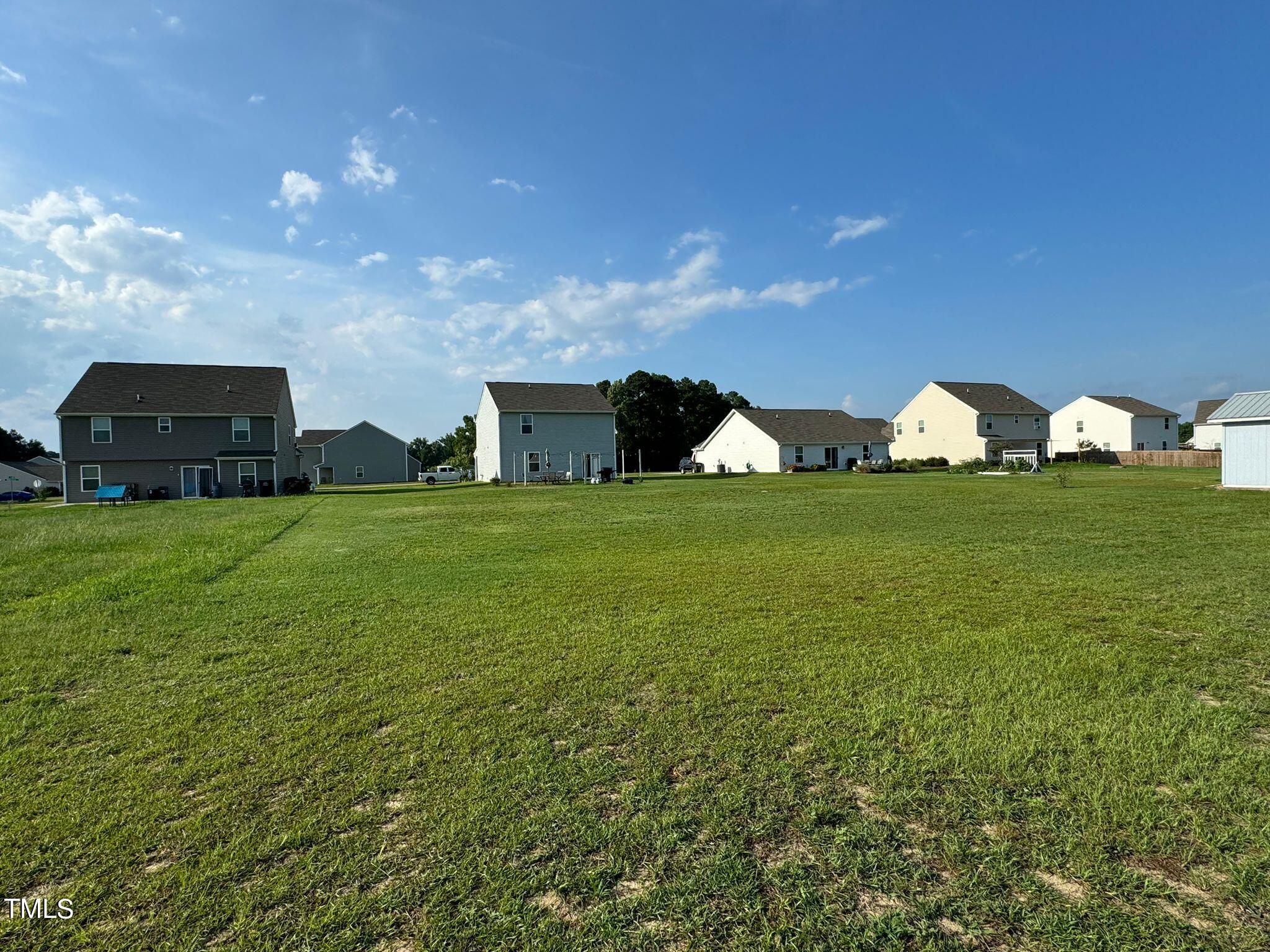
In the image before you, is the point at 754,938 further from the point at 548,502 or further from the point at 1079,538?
the point at 548,502

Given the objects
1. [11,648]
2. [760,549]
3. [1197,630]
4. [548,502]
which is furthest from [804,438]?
[11,648]

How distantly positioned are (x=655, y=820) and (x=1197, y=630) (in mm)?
5985

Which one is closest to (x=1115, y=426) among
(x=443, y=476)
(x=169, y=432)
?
(x=443, y=476)

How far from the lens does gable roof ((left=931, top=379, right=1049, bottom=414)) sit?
55531mm

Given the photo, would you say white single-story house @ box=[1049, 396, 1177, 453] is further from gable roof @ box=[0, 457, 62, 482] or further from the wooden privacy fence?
gable roof @ box=[0, 457, 62, 482]

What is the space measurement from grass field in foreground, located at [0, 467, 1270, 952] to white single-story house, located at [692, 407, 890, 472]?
4624 centimetres

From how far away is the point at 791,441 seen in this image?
178 feet

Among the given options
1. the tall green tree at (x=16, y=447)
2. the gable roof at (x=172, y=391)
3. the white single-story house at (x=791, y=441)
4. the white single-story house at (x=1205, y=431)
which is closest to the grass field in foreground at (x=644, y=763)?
the gable roof at (x=172, y=391)

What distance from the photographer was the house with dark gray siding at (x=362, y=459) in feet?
188

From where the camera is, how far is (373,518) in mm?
18609

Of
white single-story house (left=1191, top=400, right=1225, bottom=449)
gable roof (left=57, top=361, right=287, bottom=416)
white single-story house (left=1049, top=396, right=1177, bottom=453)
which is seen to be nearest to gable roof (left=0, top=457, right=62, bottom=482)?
gable roof (left=57, top=361, right=287, bottom=416)

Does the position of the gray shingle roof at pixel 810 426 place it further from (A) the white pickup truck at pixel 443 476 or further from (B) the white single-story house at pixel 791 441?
(A) the white pickup truck at pixel 443 476

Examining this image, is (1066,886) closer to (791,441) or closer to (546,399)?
(546,399)

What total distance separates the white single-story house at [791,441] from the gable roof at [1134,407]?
2143cm
